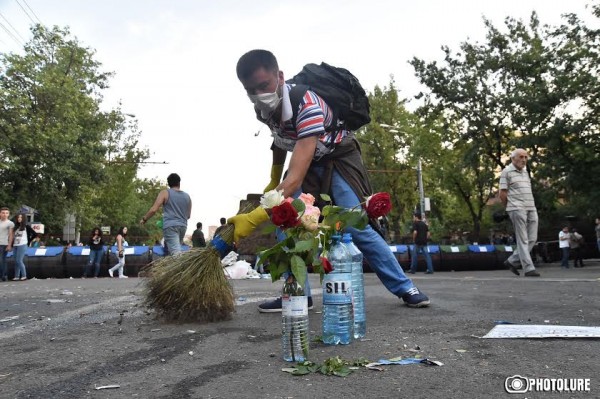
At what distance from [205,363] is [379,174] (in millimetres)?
36849

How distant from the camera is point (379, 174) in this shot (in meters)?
38.6

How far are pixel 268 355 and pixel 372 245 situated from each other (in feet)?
5.05

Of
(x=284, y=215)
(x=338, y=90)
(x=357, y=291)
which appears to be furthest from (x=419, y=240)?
(x=284, y=215)

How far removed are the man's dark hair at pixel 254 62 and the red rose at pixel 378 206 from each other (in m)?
1.24

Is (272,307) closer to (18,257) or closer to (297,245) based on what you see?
(297,245)

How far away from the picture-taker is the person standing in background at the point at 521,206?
303 inches

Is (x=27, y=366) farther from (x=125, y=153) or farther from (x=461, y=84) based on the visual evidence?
(x=125, y=153)

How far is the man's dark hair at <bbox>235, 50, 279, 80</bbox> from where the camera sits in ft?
10.9

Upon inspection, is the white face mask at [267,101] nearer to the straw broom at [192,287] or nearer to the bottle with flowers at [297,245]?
the straw broom at [192,287]

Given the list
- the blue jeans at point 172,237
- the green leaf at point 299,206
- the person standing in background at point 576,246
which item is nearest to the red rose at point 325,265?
the green leaf at point 299,206

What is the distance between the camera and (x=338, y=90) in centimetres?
371

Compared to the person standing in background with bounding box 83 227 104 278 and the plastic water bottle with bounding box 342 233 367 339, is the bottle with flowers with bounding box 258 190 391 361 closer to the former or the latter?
the plastic water bottle with bounding box 342 233 367 339

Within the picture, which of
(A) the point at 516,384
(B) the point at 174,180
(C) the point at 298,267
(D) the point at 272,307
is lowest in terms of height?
(A) the point at 516,384

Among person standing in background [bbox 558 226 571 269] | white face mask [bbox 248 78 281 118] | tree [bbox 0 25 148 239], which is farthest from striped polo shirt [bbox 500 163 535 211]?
tree [bbox 0 25 148 239]
